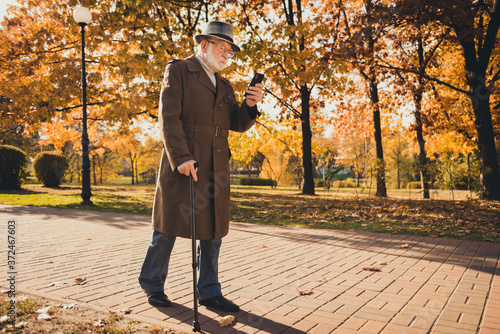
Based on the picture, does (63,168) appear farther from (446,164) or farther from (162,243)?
(162,243)

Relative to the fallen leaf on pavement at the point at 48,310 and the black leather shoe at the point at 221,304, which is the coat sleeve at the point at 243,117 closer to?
the black leather shoe at the point at 221,304

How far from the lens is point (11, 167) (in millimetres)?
17266

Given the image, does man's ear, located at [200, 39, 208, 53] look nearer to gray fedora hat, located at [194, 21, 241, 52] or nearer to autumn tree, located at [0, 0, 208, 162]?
gray fedora hat, located at [194, 21, 241, 52]

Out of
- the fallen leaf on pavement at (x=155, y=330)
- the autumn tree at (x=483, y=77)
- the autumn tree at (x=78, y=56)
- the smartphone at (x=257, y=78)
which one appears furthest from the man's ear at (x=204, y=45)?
the autumn tree at (x=483, y=77)

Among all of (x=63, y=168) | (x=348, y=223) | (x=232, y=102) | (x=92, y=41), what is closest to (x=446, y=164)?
(x=348, y=223)

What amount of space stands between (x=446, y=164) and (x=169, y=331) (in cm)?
958

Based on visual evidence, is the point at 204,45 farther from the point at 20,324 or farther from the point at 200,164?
the point at 20,324

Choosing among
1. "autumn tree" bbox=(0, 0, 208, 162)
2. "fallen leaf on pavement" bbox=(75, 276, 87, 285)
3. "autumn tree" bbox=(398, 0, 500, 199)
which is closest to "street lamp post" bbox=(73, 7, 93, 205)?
"autumn tree" bbox=(0, 0, 208, 162)

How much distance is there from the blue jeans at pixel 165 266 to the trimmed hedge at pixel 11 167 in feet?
54.6

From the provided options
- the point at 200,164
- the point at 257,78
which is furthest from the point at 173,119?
the point at 257,78

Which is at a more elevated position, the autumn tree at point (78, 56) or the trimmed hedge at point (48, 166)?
the autumn tree at point (78, 56)

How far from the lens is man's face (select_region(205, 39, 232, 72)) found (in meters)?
3.40

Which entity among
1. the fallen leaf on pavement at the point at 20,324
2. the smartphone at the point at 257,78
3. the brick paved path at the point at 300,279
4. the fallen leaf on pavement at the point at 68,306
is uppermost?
the smartphone at the point at 257,78

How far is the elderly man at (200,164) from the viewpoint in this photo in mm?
3273
